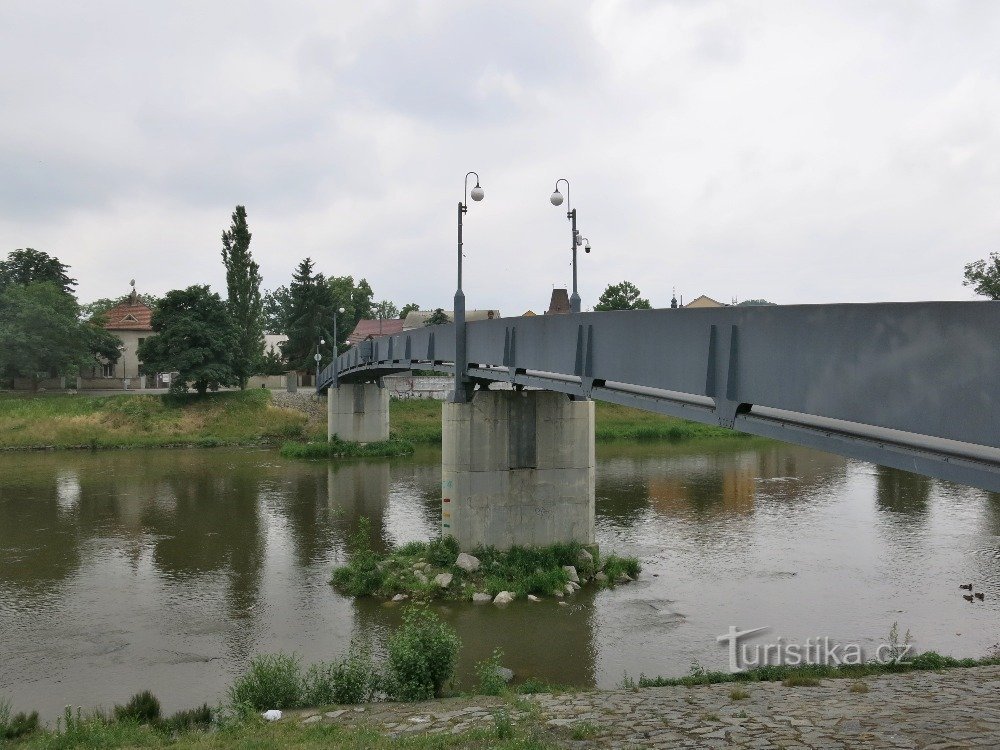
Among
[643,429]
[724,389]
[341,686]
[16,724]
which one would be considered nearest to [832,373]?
[724,389]

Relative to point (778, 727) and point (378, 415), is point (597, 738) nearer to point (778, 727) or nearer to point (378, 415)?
point (778, 727)

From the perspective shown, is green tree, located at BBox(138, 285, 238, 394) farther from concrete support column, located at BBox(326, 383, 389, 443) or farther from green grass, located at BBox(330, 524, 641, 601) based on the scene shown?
green grass, located at BBox(330, 524, 641, 601)

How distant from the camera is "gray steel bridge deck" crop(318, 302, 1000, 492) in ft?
24.9

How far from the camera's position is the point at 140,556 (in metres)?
23.2

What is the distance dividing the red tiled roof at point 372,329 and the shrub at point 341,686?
275 feet

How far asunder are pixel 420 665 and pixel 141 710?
413cm

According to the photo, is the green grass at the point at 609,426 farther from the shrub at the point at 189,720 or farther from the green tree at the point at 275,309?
the green tree at the point at 275,309

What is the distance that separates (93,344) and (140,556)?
1891 inches

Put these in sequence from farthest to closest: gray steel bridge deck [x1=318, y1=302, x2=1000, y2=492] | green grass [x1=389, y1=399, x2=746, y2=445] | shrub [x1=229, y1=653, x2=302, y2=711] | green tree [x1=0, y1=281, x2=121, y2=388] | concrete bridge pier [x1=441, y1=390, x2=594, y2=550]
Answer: green tree [x1=0, y1=281, x2=121, y2=388] < green grass [x1=389, y1=399, x2=746, y2=445] < concrete bridge pier [x1=441, y1=390, x2=594, y2=550] < shrub [x1=229, y1=653, x2=302, y2=711] < gray steel bridge deck [x1=318, y1=302, x2=1000, y2=492]

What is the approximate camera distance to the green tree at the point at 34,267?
255 ft

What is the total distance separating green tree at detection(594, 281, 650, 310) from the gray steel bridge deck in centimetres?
6356

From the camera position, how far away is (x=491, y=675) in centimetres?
1303

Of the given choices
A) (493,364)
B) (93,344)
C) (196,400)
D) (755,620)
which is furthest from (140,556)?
(93,344)

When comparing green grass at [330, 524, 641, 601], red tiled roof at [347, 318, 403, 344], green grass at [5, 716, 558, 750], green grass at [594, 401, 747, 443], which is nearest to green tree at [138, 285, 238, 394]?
green grass at [594, 401, 747, 443]
